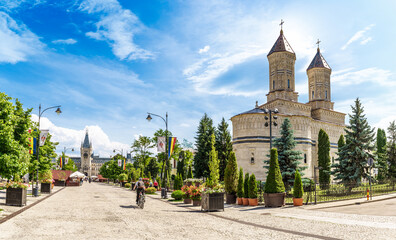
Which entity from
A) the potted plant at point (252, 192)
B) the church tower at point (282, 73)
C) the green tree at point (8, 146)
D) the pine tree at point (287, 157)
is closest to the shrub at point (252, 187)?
the potted plant at point (252, 192)

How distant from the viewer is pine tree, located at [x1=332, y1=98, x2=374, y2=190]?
27.9 metres

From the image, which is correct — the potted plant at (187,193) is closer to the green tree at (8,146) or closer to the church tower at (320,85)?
the green tree at (8,146)

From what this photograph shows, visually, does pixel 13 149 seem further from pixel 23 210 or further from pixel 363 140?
pixel 363 140

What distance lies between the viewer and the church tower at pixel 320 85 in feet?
209

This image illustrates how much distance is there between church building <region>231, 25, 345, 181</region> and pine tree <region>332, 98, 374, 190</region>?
14797mm

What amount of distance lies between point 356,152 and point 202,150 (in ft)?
96.9

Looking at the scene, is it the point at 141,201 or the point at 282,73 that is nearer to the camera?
the point at 141,201

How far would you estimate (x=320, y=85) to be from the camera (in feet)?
211

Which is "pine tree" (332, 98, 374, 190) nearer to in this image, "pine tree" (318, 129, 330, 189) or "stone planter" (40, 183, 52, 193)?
"pine tree" (318, 129, 330, 189)

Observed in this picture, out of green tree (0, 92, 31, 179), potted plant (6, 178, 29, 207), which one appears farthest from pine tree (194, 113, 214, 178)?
green tree (0, 92, 31, 179)

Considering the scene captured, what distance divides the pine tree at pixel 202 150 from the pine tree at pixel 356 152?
86.4 feet

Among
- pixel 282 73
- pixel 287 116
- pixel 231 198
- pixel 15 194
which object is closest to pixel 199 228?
pixel 231 198

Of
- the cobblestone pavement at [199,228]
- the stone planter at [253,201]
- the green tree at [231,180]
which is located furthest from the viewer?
the green tree at [231,180]

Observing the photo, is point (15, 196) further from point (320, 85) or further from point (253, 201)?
point (320, 85)
